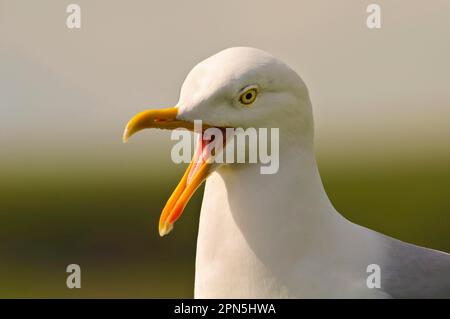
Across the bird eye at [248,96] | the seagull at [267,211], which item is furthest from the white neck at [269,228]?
the bird eye at [248,96]

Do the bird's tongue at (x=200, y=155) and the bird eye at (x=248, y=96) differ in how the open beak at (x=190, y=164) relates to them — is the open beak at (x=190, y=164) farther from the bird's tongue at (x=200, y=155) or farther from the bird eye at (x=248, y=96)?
the bird eye at (x=248, y=96)

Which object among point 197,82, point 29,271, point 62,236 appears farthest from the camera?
point 62,236

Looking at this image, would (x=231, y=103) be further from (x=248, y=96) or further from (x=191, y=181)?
(x=191, y=181)

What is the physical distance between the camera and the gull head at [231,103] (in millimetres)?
2555

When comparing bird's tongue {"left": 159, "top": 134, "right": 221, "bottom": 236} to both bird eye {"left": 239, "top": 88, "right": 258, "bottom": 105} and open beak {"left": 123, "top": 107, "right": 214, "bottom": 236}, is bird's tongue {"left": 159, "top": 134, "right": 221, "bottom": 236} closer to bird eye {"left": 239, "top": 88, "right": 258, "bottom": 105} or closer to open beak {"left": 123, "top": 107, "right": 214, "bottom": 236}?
open beak {"left": 123, "top": 107, "right": 214, "bottom": 236}

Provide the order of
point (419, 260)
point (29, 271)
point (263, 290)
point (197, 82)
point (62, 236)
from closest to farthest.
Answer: point (197, 82) < point (263, 290) < point (419, 260) < point (29, 271) < point (62, 236)

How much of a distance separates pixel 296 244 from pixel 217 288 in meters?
0.27

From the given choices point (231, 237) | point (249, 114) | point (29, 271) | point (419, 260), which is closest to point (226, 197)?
point (231, 237)

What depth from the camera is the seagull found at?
Answer: 102 inches

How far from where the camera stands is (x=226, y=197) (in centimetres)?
274

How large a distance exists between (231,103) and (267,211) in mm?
340

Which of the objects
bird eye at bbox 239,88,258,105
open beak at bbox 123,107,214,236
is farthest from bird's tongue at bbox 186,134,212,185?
bird eye at bbox 239,88,258,105

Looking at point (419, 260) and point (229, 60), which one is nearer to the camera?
point (229, 60)
